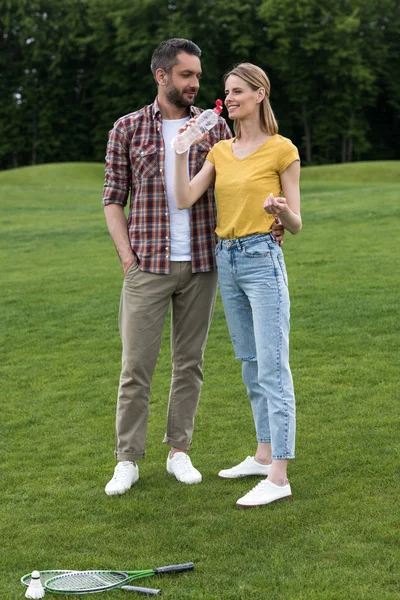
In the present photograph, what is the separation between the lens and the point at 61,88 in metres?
63.3

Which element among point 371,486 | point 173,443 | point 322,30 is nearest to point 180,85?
point 173,443

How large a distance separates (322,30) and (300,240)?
1798 inches

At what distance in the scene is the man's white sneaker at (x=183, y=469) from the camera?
533cm

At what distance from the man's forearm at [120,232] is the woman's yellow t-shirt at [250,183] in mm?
630

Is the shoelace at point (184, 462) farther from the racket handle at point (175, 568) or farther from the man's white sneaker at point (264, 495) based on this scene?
the racket handle at point (175, 568)

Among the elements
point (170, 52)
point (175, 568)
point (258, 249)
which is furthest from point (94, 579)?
point (170, 52)

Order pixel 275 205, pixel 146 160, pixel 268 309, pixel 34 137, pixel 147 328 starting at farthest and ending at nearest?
1. pixel 34 137
2. pixel 147 328
3. pixel 146 160
4. pixel 268 309
5. pixel 275 205

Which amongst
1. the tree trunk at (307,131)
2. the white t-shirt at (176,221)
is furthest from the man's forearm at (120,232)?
the tree trunk at (307,131)

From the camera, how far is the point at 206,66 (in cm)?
5853

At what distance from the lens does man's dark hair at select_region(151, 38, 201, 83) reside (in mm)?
5008

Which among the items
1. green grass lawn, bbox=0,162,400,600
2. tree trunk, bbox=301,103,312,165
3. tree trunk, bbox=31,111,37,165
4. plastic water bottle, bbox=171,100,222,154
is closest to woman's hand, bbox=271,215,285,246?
plastic water bottle, bbox=171,100,222,154

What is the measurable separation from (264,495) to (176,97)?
2229mm

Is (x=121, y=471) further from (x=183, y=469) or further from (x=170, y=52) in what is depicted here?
(x=170, y=52)

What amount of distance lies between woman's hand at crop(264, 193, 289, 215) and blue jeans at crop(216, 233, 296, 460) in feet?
0.94
